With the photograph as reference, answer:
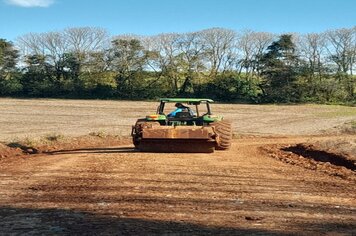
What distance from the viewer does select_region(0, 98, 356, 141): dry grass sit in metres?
24.8

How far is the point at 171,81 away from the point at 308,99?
12838mm

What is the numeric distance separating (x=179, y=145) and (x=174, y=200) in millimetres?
7690

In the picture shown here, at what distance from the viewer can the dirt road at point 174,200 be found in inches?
207

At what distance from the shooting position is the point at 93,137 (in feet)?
66.8

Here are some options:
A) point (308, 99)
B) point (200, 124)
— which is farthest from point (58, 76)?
point (200, 124)

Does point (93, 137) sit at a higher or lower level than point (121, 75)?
lower

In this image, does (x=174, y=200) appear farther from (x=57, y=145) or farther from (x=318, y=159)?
(x=57, y=145)

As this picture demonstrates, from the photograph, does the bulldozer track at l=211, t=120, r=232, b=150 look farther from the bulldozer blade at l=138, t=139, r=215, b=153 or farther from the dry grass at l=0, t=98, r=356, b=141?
the dry grass at l=0, t=98, r=356, b=141

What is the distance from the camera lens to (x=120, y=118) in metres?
31.7

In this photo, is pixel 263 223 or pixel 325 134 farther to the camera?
Answer: pixel 325 134

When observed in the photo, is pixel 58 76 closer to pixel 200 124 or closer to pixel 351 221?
pixel 200 124

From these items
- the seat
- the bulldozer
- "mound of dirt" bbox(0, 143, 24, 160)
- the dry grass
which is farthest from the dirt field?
the dry grass

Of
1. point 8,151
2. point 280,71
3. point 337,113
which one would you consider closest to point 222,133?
point 8,151

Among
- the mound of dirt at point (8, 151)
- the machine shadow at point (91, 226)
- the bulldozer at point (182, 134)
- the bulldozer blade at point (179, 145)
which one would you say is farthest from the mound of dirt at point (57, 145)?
the machine shadow at point (91, 226)
